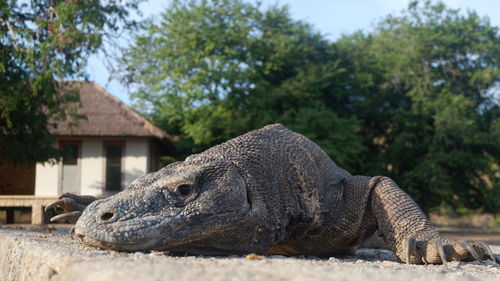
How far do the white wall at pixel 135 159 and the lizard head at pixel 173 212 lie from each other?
18.1m

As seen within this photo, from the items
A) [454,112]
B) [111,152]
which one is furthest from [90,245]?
[454,112]

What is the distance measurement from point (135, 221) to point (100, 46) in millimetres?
10721

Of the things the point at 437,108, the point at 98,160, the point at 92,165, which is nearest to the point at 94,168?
the point at 92,165

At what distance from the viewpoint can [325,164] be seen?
438 centimetres

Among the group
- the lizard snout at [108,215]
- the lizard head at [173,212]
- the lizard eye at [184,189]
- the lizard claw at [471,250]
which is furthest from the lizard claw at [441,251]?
the lizard snout at [108,215]

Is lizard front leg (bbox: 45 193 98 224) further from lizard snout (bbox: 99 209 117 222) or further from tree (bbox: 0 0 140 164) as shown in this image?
tree (bbox: 0 0 140 164)

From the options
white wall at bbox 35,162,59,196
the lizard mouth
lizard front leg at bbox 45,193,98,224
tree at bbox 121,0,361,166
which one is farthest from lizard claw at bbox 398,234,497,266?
white wall at bbox 35,162,59,196

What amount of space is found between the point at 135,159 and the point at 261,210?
18415 millimetres

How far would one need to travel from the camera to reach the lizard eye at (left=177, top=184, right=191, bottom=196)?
10.2 ft

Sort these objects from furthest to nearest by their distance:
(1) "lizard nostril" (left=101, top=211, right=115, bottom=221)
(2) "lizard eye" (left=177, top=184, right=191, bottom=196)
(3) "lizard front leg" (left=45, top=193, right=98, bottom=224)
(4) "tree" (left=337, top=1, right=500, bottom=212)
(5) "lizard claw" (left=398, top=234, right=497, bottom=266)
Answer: (4) "tree" (left=337, top=1, right=500, bottom=212)
(3) "lizard front leg" (left=45, top=193, right=98, bottom=224)
(5) "lizard claw" (left=398, top=234, right=497, bottom=266)
(2) "lizard eye" (left=177, top=184, right=191, bottom=196)
(1) "lizard nostril" (left=101, top=211, right=115, bottom=221)

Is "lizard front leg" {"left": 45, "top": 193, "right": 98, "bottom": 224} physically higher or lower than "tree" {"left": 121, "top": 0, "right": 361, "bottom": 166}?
lower

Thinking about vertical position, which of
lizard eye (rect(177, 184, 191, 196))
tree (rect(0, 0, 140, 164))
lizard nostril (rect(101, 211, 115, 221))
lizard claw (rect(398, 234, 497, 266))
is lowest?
lizard claw (rect(398, 234, 497, 266))

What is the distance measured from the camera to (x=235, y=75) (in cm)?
2027

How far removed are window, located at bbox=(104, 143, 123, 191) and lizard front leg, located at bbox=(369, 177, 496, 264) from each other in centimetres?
1838
